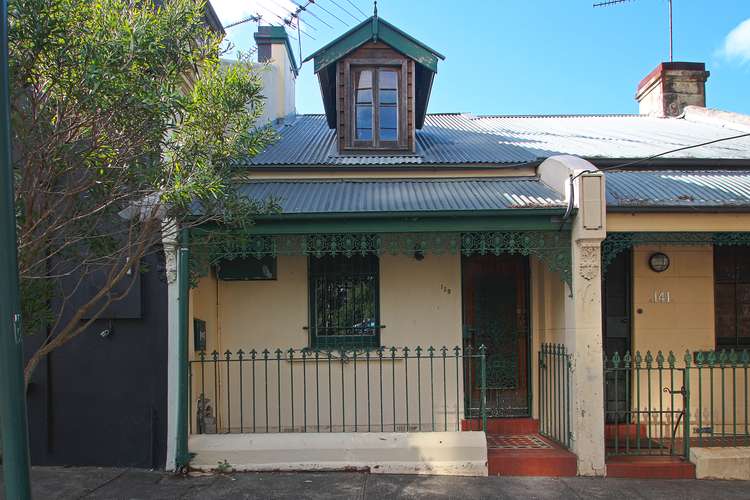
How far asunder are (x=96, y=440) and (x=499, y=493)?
4.26 m

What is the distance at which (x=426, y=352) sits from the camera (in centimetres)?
762

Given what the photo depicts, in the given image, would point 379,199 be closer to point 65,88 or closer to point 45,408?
point 65,88

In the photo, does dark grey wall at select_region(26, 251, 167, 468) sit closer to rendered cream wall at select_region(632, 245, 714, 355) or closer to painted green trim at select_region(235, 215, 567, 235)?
painted green trim at select_region(235, 215, 567, 235)

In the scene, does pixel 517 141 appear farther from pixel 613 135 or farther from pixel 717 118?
pixel 717 118

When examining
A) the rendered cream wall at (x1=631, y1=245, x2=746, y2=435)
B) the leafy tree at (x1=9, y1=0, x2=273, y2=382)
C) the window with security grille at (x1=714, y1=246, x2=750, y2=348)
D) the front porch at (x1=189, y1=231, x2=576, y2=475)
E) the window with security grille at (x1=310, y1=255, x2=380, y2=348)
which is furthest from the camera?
the window with security grille at (x1=714, y1=246, x2=750, y2=348)

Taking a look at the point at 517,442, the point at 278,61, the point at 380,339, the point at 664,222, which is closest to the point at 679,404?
the point at 517,442

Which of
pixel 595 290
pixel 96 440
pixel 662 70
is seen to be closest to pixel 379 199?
pixel 595 290

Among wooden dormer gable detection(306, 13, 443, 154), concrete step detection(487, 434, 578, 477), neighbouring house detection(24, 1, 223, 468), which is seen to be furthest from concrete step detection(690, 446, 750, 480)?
neighbouring house detection(24, 1, 223, 468)

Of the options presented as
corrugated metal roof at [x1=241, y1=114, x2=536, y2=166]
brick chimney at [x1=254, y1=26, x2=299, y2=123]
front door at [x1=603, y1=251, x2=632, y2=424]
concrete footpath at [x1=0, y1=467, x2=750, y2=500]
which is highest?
brick chimney at [x1=254, y1=26, x2=299, y2=123]

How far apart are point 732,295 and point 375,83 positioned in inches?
220

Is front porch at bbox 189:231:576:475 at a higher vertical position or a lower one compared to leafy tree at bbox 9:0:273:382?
lower

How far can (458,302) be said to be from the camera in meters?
7.64

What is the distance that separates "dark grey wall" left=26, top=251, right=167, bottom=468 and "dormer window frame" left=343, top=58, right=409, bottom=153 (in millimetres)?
3285

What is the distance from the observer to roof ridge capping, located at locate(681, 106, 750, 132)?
983 centimetres
